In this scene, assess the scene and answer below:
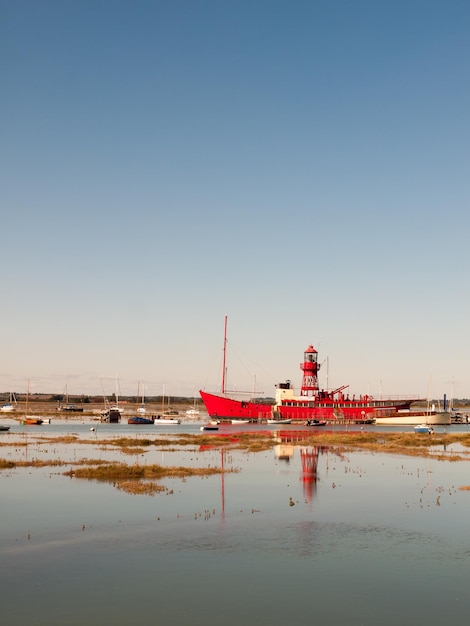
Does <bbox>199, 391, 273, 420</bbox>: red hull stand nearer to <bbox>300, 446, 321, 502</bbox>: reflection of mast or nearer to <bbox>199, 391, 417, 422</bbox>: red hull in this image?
<bbox>199, 391, 417, 422</bbox>: red hull

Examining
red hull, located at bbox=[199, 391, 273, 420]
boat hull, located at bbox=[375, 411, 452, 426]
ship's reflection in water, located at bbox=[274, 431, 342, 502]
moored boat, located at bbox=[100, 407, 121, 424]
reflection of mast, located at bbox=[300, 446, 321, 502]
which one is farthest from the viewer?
moored boat, located at bbox=[100, 407, 121, 424]

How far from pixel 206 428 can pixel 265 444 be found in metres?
47.2

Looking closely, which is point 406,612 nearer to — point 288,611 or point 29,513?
point 288,611

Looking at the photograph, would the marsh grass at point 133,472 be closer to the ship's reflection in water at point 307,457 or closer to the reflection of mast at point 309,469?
the reflection of mast at point 309,469

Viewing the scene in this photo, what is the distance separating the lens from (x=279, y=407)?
17125cm

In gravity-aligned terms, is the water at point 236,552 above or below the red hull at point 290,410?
above

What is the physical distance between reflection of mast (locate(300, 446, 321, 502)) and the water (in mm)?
565

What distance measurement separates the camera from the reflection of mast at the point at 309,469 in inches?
1779

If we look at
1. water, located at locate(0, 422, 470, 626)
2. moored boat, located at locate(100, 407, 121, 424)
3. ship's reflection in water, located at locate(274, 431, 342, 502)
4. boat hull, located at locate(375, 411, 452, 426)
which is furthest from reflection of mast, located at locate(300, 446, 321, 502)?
moored boat, located at locate(100, 407, 121, 424)

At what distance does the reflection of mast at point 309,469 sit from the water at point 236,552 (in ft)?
1.85

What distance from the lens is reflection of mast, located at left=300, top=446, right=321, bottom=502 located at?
45194 mm

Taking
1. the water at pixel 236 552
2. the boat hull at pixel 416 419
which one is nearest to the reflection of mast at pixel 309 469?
the water at pixel 236 552

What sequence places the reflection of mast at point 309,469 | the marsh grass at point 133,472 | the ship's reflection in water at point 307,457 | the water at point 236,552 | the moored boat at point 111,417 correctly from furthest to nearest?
the moored boat at point 111,417 → the marsh grass at point 133,472 → the ship's reflection in water at point 307,457 → the reflection of mast at point 309,469 → the water at point 236,552

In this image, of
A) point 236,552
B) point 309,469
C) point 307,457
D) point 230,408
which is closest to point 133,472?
point 309,469
